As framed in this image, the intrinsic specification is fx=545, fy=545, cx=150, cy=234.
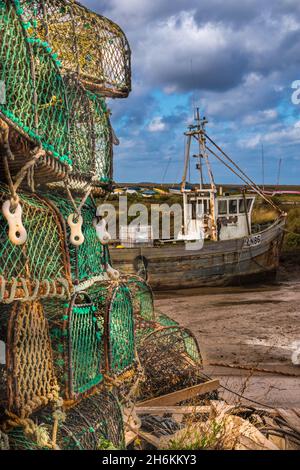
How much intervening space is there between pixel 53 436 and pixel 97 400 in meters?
0.57

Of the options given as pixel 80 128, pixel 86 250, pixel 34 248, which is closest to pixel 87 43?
pixel 80 128

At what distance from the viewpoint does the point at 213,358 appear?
810 cm

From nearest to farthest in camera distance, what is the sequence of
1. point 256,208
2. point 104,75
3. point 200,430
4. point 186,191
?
point 200,430
point 104,75
point 186,191
point 256,208

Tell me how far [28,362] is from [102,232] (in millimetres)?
1551

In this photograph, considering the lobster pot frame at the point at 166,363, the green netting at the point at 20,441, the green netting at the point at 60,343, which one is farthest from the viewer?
the lobster pot frame at the point at 166,363

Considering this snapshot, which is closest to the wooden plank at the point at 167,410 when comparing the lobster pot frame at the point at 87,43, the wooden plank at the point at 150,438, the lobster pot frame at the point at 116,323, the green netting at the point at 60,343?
the lobster pot frame at the point at 116,323

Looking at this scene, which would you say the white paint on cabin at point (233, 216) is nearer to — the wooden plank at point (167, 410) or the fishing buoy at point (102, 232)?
the fishing buoy at point (102, 232)

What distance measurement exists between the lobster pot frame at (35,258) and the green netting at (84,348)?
0.25 metres

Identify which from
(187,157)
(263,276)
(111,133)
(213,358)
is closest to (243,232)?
(263,276)

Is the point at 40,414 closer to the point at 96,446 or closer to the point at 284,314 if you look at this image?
the point at 96,446

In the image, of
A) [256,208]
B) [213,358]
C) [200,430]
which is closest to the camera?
[200,430]

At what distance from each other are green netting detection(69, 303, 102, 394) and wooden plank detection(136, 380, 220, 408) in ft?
2.81

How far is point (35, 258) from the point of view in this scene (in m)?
3.04

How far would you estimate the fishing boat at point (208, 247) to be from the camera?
16.4m
